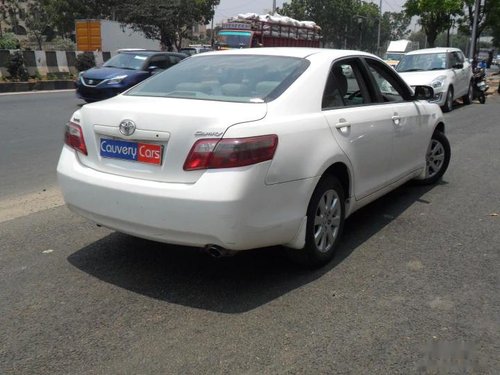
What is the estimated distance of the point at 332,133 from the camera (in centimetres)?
400

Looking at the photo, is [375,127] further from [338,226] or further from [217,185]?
[217,185]

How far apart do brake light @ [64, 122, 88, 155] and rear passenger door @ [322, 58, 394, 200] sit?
5.76 feet

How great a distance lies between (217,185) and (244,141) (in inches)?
12.3

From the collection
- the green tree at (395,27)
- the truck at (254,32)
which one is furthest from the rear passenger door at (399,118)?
the green tree at (395,27)

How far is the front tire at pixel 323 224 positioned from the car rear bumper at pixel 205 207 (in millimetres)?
163

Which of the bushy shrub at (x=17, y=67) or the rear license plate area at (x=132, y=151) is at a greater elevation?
the rear license plate area at (x=132, y=151)

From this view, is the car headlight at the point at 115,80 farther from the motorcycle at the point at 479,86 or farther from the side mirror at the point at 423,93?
the motorcycle at the point at 479,86

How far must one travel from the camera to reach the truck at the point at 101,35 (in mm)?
29969

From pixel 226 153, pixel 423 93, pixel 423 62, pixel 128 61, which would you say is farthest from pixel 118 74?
pixel 226 153

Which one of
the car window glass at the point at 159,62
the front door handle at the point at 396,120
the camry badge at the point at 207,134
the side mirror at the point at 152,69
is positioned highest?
the camry badge at the point at 207,134

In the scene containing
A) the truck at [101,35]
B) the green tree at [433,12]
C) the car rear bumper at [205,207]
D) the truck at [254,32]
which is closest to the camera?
the car rear bumper at [205,207]

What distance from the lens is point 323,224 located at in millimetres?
4023

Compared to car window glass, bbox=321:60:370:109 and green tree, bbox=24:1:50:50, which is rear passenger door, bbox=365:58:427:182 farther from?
green tree, bbox=24:1:50:50

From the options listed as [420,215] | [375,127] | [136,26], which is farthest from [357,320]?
[136,26]
